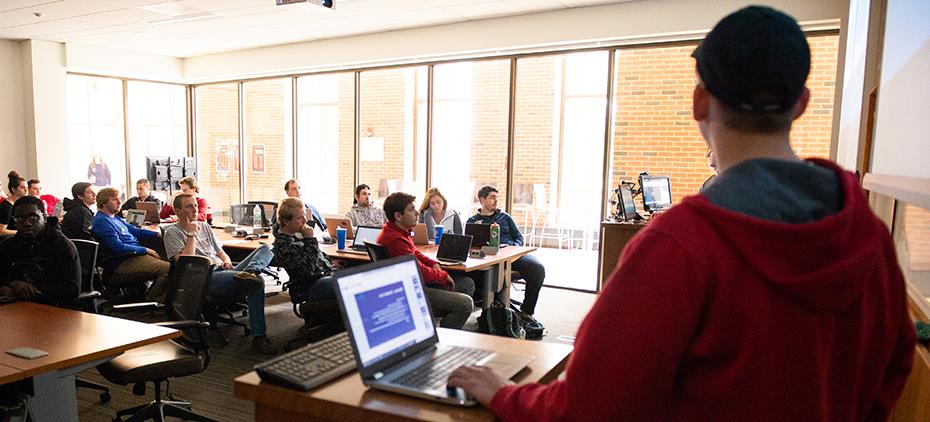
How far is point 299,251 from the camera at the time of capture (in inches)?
174

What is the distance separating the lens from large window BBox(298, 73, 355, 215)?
901 cm

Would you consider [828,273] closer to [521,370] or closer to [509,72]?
[521,370]

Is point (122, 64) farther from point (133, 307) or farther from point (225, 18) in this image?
point (133, 307)

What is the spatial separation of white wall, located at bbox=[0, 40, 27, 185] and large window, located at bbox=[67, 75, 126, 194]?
631 mm

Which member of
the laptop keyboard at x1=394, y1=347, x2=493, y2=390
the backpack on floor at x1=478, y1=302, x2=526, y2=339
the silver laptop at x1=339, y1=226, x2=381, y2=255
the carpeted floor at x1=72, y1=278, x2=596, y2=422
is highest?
the laptop keyboard at x1=394, y1=347, x2=493, y2=390

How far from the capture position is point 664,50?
652cm

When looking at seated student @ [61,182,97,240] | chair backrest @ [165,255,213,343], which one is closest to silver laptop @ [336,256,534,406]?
chair backrest @ [165,255,213,343]

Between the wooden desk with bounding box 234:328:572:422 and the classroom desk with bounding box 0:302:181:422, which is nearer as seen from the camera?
the wooden desk with bounding box 234:328:572:422

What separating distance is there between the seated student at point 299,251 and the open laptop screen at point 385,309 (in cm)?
278

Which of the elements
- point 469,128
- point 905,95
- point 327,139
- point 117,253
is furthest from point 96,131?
point 905,95

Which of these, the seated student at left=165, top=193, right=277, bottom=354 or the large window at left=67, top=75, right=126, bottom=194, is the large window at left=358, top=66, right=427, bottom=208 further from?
the large window at left=67, top=75, right=126, bottom=194

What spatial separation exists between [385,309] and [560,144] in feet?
20.4

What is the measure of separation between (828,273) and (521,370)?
978mm

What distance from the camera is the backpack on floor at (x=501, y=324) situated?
4.39m
